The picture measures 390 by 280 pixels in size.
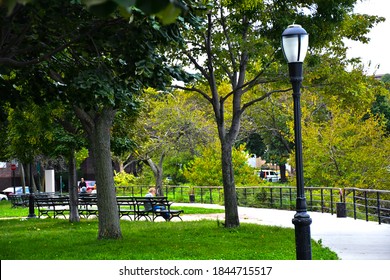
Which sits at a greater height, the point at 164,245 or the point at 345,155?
the point at 345,155

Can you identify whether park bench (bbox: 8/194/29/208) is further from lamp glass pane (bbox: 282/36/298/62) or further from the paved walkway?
lamp glass pane (bbox: 282/36/298/62)

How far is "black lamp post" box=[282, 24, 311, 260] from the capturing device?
8672mm

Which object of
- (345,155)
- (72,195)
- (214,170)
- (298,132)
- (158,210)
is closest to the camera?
(298,132)

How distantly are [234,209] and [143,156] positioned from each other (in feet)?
70.8

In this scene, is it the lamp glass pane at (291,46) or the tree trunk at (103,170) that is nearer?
the lamp glass pane at (291,46)

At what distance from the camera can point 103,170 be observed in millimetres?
15703

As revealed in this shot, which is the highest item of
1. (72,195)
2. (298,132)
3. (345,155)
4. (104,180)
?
(345,155)

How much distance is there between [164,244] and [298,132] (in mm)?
6185

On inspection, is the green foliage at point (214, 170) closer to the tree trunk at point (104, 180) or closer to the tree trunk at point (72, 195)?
the tree trunk at point (72, 195)

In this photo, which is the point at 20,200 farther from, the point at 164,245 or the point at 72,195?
the point at 164,245

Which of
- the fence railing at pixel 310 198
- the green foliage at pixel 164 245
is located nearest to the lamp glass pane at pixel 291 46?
the green foliage at pixel 164 245

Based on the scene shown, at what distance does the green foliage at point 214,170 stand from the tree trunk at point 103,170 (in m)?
22.0

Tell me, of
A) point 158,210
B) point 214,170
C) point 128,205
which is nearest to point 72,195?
point 158,210

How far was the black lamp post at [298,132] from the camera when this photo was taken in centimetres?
867
